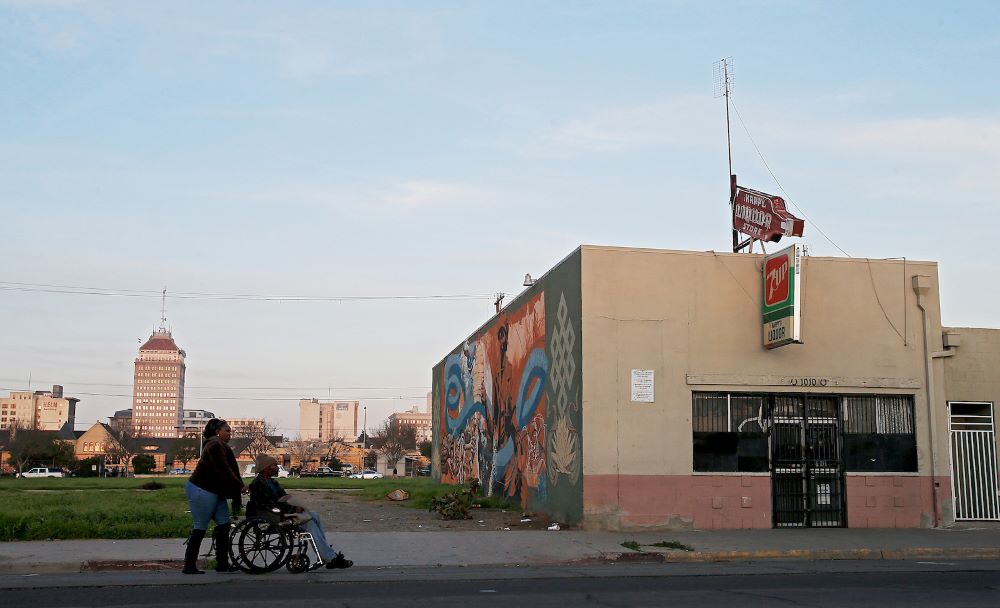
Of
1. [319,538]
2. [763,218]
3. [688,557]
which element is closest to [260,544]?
[319,538]

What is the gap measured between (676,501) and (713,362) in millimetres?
2769

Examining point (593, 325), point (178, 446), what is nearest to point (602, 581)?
point (593, 325)

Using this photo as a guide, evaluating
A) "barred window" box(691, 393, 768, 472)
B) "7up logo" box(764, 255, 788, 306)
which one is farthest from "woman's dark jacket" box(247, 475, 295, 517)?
"7up logo" box(764, 255, 788, 306)

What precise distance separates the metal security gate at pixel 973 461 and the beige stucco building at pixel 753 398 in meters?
0.03

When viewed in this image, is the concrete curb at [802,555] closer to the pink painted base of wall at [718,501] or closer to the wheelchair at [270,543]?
the pink painted base of wall at [718,501]

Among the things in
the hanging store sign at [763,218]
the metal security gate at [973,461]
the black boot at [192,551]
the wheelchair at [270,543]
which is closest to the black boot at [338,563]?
the wheelchair at [270,543]

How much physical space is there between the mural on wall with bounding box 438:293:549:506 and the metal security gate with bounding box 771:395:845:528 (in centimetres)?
490

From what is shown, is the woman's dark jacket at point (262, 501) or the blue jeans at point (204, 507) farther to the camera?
the woman's dark jacket at point (262, 501)

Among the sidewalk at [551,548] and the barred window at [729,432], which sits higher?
the barred window at [729,432]

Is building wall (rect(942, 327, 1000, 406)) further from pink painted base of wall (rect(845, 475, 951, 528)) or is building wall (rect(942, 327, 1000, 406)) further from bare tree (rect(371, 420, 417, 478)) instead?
bare tree (rect(371, 420, 417, 478))

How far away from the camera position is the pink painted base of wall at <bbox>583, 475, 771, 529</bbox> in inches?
Result: 698

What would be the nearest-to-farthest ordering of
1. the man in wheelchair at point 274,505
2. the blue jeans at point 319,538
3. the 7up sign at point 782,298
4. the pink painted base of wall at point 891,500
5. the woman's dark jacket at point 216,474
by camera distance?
1. the woman's dark jacket at point 216,474
2. the man in wheelchair at point 274,505
3. the blue jeans at point 319,538
4. the 7up sign at point 782,298
5. the pink painted base of wall at point 891,500

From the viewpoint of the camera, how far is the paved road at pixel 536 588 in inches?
368

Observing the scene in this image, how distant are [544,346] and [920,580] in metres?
10.6
